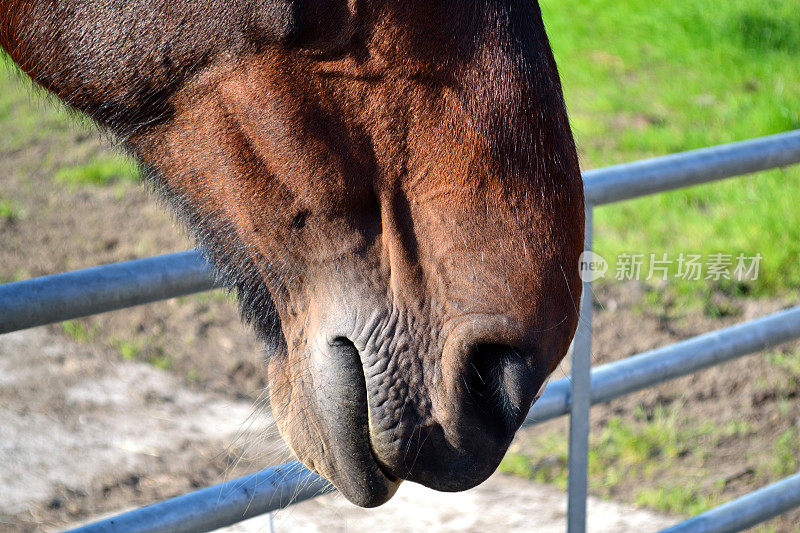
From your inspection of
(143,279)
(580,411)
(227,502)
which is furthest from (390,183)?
(580,411)

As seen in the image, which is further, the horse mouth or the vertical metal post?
the vertical metal post

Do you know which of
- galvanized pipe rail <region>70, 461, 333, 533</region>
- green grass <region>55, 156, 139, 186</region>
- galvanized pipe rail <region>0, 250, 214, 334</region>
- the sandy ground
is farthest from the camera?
green grass <region>55, 156, 139, 186</region>

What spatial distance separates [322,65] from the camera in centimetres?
112

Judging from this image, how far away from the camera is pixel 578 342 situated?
196 centimetres

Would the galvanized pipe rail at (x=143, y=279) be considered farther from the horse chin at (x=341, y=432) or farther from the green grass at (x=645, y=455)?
the green grass at (x=645, y=455)

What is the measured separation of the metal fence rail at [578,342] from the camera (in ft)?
4.46

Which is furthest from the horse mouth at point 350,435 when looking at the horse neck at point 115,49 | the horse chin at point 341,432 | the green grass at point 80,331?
the green grass at point 80,331

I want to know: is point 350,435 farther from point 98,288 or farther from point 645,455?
point 645,455

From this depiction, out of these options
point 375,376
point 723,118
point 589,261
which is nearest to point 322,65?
point 375,376

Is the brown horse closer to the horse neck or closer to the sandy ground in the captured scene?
the horse neck

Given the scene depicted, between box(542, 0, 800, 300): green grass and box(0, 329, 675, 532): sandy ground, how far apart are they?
64.7 inches

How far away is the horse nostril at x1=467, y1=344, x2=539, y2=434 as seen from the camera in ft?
3.64

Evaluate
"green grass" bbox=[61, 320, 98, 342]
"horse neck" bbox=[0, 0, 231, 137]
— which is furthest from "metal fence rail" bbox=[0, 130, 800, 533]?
"green grass" bbox=[61, 320, 98, 342]

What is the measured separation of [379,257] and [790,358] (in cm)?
312
